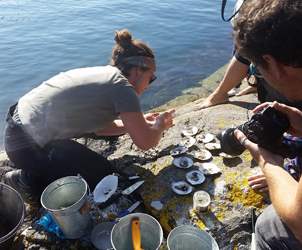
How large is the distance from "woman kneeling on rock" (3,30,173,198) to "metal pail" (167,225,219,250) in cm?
117

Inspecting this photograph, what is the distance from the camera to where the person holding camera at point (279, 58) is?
2.04m

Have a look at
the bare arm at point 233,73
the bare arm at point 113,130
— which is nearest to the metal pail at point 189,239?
the bare arm at point 113,130

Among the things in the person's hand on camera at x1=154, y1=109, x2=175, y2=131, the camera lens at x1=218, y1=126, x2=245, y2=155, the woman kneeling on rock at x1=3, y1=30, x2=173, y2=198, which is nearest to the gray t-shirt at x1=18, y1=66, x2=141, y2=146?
the woman kneeling on rock at x1=3, y1=30, x2=173, y2=198

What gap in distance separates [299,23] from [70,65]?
28.1 feet

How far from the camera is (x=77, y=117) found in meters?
3.91

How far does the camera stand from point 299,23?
2.02 m

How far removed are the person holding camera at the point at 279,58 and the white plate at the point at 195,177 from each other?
4.07 ft

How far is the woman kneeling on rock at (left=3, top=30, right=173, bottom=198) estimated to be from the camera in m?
3.73

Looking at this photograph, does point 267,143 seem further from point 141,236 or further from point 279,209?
point 141,236

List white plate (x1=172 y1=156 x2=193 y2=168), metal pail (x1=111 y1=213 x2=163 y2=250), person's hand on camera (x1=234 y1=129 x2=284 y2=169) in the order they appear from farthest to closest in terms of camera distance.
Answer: white plate (x1=172 y1=156 x2=193 y2=168), metal pail (x1=111 y1=213 x2=163 y2=250), person's hand on camera (x1=234 y1=129 x2=284 y2=169)

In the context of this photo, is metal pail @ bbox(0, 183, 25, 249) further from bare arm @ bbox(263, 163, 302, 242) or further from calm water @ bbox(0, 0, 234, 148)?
calm water @ bbox(0, 0, 234, 148)

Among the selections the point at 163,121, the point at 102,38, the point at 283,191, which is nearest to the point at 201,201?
the point at 163,121

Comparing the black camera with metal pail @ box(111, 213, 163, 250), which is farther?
metal pail @ box(111, 213, 163, 250)

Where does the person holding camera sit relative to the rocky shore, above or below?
above
